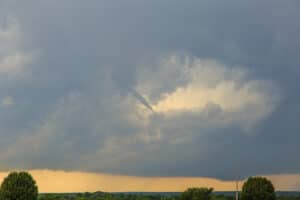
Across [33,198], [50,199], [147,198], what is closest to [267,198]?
[33,198]

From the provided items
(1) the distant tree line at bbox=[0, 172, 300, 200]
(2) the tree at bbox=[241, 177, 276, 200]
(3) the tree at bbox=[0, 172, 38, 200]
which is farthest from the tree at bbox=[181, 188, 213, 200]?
(3) the tree at bbox=[0, 172, 38, 200]

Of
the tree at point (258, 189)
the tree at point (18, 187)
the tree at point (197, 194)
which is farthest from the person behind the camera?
the tree at point (197, 194)

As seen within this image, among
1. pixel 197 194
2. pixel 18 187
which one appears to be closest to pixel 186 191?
pixel 197 194

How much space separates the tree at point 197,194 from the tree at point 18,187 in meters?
23.4

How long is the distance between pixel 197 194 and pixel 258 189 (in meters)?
9.23

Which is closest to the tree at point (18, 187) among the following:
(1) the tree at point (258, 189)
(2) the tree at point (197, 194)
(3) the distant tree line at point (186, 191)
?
(3) the distant tree line at point (186, 191)

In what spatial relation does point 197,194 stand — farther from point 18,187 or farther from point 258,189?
point 18,187

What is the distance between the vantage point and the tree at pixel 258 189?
239ft

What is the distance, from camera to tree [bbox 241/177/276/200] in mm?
72875

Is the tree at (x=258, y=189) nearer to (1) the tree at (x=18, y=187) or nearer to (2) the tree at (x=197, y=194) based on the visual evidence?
(2) the tree at (x=197, y=194)

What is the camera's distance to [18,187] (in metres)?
64.4

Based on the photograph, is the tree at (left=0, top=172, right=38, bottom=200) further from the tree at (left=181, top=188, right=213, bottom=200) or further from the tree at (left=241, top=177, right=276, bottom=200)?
the tree at (left=241, top=177, right=276, bottom=200)

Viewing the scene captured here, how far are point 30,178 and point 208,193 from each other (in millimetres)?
26734

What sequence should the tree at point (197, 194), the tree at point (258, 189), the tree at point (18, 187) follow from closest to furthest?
the tree at point (18, 187)
the tree at point (258, 189)
the tree at point (197, 194)
